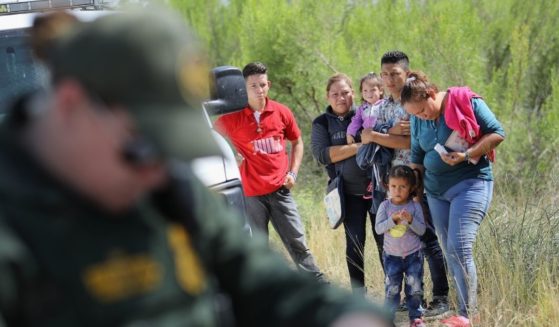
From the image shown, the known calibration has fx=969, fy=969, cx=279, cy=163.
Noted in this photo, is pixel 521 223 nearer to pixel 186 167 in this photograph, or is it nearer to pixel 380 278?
pixel 380 278

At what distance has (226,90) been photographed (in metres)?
5.17

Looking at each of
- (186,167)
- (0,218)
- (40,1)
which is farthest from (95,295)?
(40,1)

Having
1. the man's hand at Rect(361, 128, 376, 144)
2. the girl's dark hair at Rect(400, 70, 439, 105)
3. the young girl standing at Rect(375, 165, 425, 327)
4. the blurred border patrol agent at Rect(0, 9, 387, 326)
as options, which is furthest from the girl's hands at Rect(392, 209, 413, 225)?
the blurred border patrol agent at Rect(0, 9, 387, 326)

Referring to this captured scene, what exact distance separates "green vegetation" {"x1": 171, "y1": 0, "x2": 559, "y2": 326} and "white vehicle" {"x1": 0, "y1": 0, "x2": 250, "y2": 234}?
1.56m

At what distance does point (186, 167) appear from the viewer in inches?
64.6

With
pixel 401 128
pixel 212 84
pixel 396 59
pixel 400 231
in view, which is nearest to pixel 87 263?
pixel 212 84

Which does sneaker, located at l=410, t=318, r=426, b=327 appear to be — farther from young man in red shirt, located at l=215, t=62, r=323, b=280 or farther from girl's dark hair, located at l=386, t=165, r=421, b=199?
young man in red shirt, located at l=215, t=62, r=323, b=280

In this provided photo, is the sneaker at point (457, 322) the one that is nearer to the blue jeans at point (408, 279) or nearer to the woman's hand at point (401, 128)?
the blue jeans at point (408, 279)

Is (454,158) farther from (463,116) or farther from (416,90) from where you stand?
(416,90)

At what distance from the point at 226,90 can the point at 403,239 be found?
1.42m

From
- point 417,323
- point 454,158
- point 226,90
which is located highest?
point 226,90

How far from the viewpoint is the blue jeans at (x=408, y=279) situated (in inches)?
223

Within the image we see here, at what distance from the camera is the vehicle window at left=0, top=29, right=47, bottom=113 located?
4.93 metres

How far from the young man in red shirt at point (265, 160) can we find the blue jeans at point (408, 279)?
1166 millimetres
